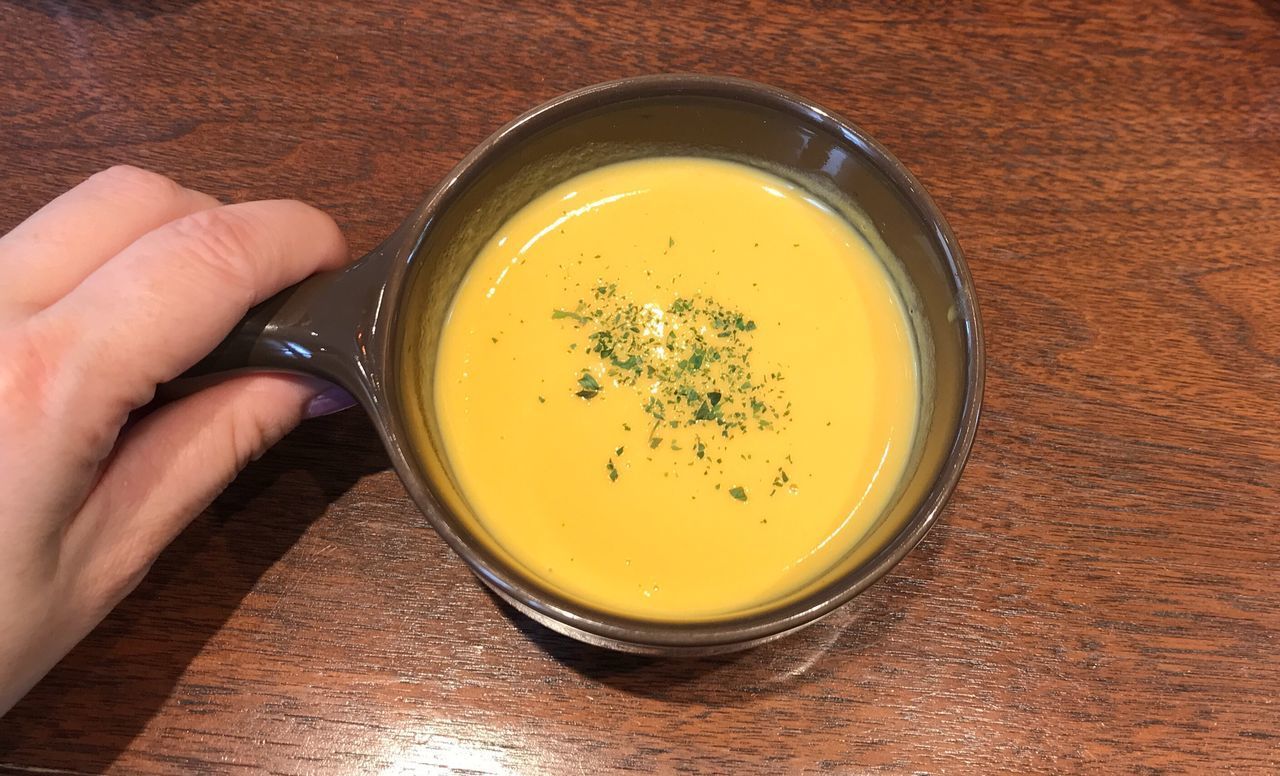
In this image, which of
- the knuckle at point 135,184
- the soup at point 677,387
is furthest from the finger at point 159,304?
the soup at point 677,387

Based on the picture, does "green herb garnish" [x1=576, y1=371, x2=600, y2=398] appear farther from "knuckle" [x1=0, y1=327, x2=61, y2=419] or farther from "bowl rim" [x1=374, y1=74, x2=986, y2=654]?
"knuckle" [x1=0, y1=327, x2=61, y2=419]

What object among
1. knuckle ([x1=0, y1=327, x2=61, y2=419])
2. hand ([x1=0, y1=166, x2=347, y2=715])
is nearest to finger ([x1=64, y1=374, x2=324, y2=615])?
hand ([x1=0, y1=166, x2=347, y2=715])

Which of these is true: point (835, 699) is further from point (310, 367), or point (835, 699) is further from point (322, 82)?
point (322, 82)

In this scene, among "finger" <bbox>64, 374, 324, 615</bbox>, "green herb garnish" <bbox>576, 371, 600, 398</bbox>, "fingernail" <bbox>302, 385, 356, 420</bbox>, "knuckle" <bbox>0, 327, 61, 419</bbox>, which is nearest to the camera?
"knuckle" <bbox>0, 327, 61, 419</bbox>

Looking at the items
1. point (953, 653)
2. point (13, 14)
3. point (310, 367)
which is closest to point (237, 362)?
point (310, 367)

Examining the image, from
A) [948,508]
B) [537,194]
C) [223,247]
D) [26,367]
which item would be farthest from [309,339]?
[948,508]

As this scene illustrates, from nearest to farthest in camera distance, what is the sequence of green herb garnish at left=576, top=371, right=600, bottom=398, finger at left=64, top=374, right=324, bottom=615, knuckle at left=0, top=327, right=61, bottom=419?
1. knuckle at left=0, top=327, right=61, bottom=419
2. finger at left=64, top=374, right=324, bottom=615
3. green herb garnish at left=576, top=371, right=600, bottom=398

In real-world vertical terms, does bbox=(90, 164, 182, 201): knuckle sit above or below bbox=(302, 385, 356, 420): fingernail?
above
